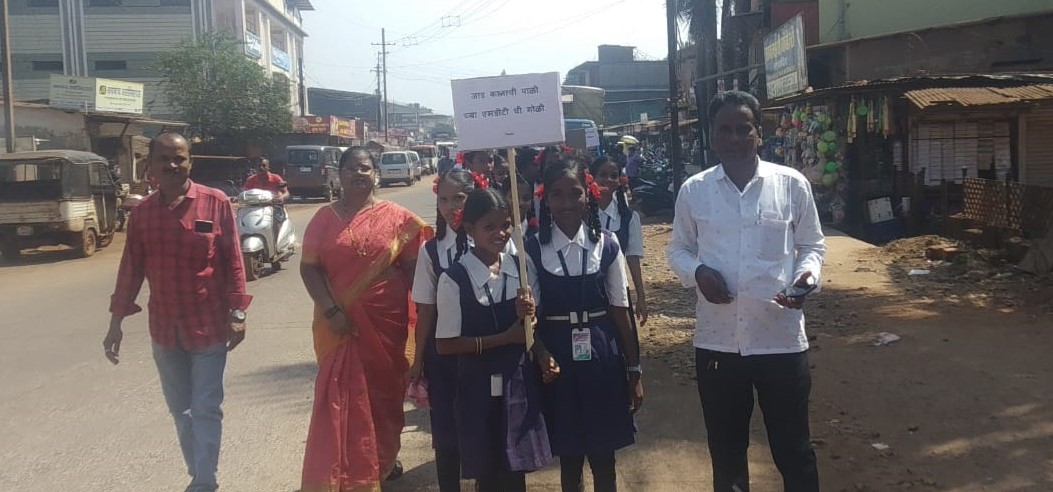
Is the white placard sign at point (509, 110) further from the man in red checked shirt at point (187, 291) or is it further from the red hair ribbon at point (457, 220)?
the man in red checked shirt at point (187, 291)

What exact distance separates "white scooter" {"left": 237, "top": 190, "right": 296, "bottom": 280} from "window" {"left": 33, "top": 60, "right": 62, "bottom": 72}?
37.6m

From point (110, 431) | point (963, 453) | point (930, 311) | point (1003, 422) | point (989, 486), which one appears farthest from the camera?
point (930, 311)

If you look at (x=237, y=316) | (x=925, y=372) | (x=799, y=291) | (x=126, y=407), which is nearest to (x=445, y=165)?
(x=126, y=407)

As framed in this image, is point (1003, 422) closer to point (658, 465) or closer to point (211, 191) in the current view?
point (658, 465)

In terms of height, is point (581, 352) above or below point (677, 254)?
below

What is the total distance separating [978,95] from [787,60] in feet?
16.1

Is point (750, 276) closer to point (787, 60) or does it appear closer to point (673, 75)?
point (787, 60)

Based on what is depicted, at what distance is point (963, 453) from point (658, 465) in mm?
1603

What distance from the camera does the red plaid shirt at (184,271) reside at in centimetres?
400

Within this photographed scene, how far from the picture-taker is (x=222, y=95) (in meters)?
35.4

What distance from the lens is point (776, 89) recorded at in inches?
669

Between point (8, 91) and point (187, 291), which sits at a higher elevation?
point (8, 91)

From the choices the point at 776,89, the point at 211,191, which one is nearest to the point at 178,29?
the point at 776,89

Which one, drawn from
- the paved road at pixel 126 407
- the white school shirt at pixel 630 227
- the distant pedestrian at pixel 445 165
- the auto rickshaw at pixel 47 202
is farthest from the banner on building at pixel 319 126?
the white school shirt at pixel 630 227
